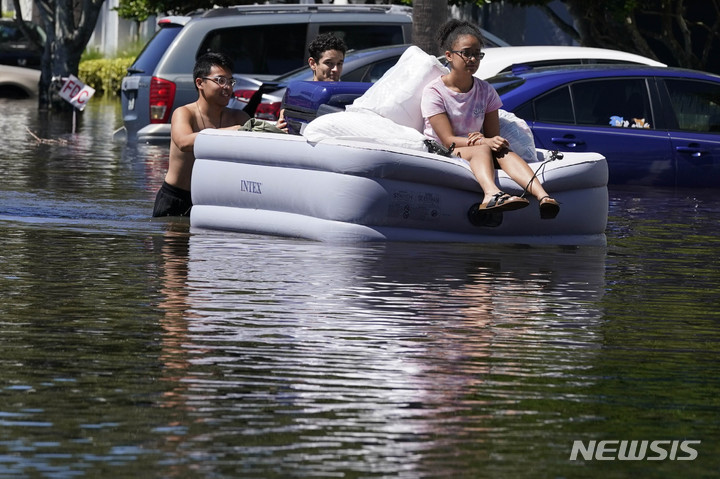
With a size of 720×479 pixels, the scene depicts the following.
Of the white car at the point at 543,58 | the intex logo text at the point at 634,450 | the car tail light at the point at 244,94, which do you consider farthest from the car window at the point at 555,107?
the intex logo text at the point at 634,450

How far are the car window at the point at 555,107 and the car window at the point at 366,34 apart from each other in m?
6.01

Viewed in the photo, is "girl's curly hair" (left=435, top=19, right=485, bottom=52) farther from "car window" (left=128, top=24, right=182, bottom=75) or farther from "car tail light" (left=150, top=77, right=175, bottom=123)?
"car window" (left=128, top=24, right=182, bottom=75)

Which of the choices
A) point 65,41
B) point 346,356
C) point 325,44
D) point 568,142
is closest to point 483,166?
point 325,44

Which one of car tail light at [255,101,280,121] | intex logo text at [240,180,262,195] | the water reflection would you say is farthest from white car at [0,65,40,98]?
the water reflection

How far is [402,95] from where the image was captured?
1129 centimetres

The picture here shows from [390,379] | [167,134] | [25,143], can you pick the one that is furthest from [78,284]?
[25,143]

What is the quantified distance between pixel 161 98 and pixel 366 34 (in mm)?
2456

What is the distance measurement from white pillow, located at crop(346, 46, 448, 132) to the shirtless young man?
85 cm

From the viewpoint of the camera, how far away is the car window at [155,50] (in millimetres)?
19812

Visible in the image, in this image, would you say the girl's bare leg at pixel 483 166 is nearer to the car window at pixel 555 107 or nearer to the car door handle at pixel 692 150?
the car window at pixel 555 107

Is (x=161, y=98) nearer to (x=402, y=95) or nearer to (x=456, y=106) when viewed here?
(x=402, y=95)

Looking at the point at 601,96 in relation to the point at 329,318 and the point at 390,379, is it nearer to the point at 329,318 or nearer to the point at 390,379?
the point at 329,318

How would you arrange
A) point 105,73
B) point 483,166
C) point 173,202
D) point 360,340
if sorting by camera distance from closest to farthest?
1. point 360,340
2. point 483,166
3. point 173,202
4. point 105,73

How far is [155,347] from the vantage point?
698cm
